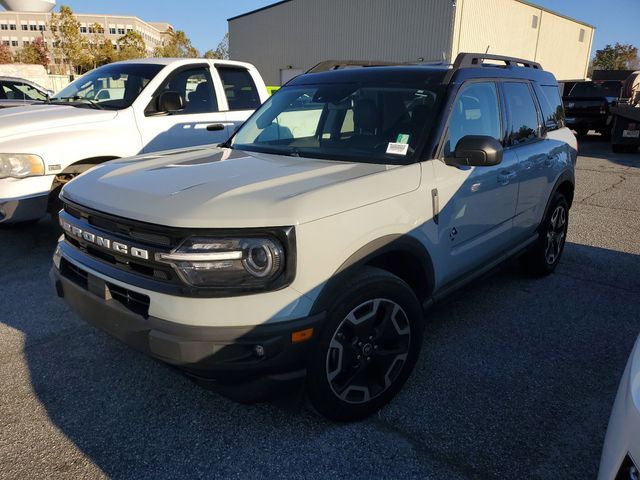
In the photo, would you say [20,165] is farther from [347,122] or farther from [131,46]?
[131,46]

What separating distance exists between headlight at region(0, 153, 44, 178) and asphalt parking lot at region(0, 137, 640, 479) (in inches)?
45.0

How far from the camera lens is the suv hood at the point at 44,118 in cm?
469

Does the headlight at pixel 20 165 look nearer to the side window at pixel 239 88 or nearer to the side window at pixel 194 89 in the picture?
the side window at pixel 194 89

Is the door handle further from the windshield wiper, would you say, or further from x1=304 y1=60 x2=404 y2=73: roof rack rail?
the windshield wiper

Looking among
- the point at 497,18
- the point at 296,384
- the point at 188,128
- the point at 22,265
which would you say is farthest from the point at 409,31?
the point at 296,384

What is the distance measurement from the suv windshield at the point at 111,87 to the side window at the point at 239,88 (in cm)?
87

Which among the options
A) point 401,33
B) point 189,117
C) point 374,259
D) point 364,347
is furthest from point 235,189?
point 401,33

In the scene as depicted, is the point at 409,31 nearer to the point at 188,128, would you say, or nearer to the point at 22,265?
the point at 188,128

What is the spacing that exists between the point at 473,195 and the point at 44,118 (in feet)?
13.9

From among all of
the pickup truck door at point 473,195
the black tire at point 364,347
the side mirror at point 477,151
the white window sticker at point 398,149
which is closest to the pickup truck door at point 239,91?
the pickup truck door at point 473,195

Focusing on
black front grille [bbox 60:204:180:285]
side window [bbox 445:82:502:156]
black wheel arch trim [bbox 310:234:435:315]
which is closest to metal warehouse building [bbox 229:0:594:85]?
side window [bbox 445:82:502:156]

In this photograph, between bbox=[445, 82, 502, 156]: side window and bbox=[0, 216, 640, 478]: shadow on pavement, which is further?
bbox=[445, 82, 502, 156]: side window

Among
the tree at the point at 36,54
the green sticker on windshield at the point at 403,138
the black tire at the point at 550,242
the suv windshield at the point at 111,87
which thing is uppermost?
the tree at the point at 36,54

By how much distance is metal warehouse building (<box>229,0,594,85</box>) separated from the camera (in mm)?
29094
